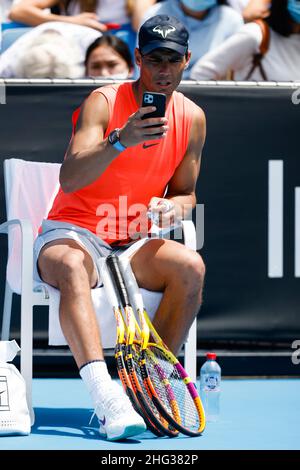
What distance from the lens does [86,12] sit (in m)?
5.87

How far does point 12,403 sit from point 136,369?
466 millimetres

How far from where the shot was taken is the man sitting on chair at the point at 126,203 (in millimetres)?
3719

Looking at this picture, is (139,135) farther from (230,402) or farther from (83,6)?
(83,6)

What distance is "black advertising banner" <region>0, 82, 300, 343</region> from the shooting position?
523cm

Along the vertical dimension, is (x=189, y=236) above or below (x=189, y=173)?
below

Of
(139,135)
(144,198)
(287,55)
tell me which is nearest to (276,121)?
(287,55)

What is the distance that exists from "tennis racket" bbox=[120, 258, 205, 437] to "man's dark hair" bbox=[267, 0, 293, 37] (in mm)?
2710

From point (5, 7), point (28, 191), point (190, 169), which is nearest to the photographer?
point (190, 169)

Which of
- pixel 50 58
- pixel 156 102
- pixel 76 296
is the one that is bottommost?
pixel 76 296

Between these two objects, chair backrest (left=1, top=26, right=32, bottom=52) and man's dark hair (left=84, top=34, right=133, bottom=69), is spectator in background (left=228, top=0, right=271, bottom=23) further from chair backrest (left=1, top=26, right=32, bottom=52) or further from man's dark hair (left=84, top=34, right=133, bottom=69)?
chair backrest (left=1, top=26, right=32, bottom=52)

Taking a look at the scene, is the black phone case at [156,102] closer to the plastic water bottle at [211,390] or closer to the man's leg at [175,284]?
the man's leg at [175,284]

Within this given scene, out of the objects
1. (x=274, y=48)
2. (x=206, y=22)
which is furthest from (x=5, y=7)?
(x=274, y=48)

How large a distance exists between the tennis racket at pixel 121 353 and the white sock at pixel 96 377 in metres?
0.06

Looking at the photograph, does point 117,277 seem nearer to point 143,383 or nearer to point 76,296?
point 76,296
